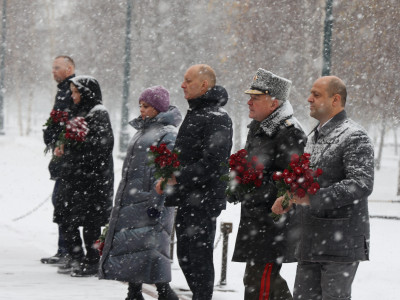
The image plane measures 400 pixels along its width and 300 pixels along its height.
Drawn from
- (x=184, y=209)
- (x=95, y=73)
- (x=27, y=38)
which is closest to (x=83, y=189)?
(x=184, y=209)

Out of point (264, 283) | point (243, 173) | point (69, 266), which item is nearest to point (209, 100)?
point (243, 173)

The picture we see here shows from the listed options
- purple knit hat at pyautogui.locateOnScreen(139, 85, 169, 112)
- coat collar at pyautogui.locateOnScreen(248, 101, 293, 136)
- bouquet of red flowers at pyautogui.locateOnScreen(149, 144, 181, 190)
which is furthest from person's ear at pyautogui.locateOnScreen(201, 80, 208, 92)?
coat collar at pyautogui.locateOnScreen(248, 101, 293, 136)

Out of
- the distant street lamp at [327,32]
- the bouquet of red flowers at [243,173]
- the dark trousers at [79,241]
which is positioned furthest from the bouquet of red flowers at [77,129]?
the distant street lamp at [327,32]

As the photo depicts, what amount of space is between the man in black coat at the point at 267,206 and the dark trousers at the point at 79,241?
3.25m

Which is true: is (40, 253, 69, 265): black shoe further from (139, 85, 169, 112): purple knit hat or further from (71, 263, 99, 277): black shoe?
(139, 85, 169, 112): purple knit hat

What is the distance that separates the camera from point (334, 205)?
5.13 meters

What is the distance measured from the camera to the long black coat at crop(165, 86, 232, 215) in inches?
256

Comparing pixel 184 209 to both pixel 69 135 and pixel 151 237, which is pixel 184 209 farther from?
pixel 69 135

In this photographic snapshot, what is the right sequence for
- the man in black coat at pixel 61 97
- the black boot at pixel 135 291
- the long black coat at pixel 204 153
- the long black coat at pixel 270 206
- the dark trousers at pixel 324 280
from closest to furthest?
the dark trousers at pixel 324 280 < the long black coat at pixel 270 206 < the long black coat at pixel 204 153 < the black boot at pixel 135 291 < the man in black coat at pixel 61 97

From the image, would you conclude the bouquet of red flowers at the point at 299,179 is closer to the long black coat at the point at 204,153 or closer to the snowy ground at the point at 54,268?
the long black coat at the point at 204,153

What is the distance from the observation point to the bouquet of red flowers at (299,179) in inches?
200

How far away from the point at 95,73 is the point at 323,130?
41155 millimetres

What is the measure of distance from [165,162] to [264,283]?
1320 mm

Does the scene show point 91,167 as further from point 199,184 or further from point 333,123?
point 333,123
